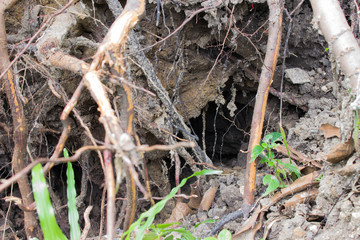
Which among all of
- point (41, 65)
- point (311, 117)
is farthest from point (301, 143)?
point (41, 65)

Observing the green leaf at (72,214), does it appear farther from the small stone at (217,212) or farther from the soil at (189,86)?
the small stone at (217,212)

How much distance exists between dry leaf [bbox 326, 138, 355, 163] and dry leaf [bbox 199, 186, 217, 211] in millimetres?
794

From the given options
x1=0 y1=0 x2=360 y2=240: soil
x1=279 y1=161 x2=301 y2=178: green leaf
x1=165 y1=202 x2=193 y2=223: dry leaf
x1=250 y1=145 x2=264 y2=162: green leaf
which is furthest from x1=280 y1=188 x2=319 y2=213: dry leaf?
x1=165 y1=202 x2=193 y2=223: dry leaf

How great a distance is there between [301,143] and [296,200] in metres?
0.59

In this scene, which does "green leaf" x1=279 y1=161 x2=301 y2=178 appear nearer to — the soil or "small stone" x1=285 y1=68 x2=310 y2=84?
the soil

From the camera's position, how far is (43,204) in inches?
36.6

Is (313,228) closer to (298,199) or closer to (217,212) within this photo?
(298,199)

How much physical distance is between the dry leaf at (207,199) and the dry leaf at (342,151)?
794mm

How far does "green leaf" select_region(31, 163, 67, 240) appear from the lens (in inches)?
33.8

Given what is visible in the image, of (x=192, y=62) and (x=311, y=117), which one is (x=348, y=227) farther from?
(x=192, y=62)

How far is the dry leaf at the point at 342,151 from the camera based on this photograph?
45.0 inches

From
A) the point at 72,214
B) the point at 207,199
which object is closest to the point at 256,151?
the point at 207,199

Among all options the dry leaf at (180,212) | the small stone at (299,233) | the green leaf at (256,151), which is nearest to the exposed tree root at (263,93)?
the green leaf at (256,151)

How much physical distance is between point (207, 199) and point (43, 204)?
1095 millimetres
